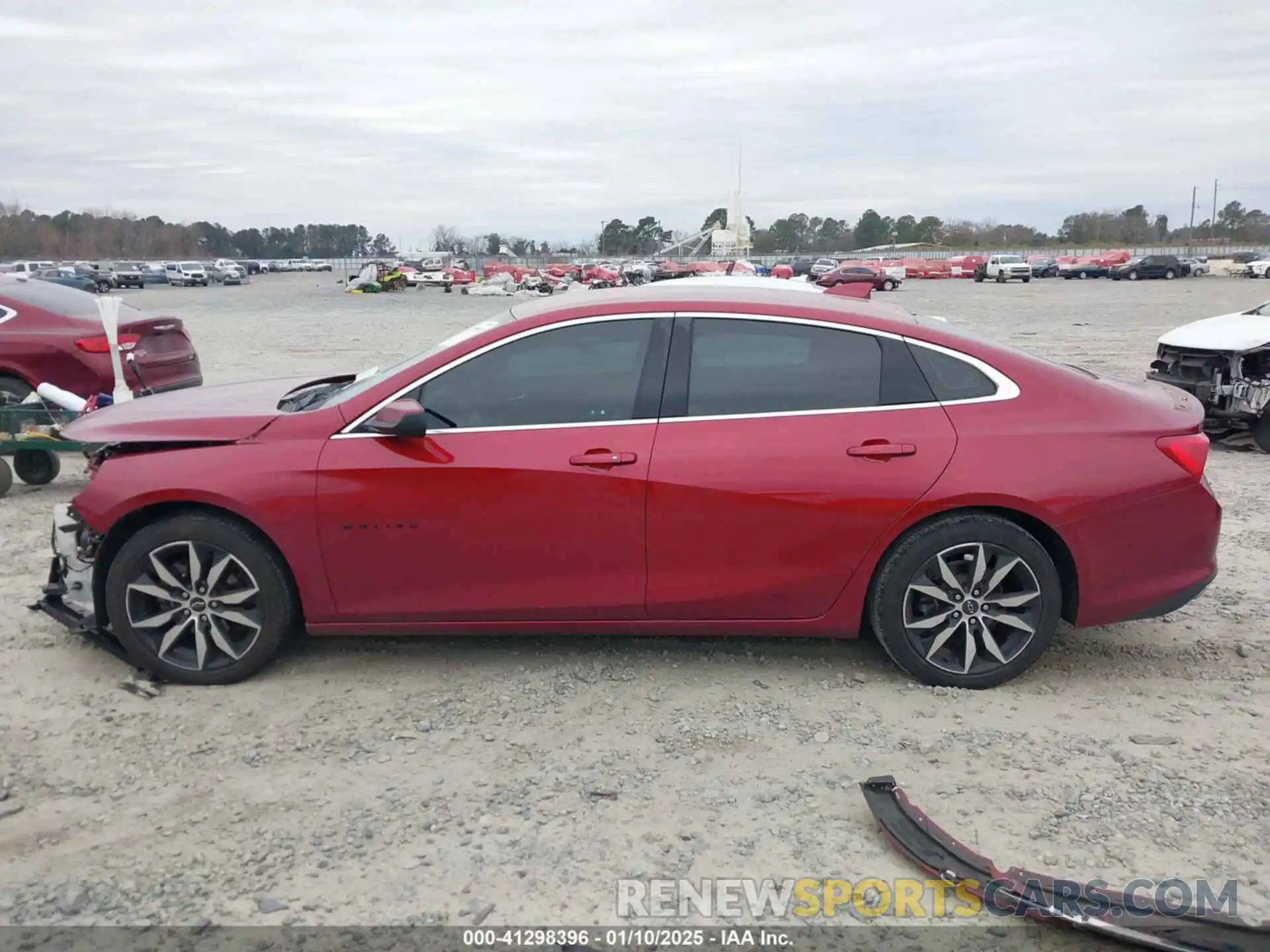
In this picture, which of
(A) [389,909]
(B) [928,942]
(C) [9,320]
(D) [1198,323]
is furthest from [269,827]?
(D) [1198,323]

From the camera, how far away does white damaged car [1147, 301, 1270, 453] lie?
9.17m

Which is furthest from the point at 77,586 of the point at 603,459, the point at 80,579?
the point at 603,459

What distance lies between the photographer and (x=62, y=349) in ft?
27.6

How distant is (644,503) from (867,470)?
3.02 ft

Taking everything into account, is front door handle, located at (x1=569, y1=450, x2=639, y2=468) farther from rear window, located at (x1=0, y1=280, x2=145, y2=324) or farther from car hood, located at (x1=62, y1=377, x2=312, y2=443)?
rear window, located at (x1=0, y1=280, x2=145, y2=324)

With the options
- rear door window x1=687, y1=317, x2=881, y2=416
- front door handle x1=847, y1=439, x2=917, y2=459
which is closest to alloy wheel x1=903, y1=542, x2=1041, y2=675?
front door handle x1=847, y1=439, x2=917, y2=459

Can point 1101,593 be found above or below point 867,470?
below

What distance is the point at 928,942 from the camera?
2846 mm

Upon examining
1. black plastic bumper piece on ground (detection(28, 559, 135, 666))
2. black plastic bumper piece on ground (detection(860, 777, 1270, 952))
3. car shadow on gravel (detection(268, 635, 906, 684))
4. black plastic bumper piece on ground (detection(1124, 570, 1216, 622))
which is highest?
black plastic bumper piece on ground (detection(1124, 570, 1216, 622))

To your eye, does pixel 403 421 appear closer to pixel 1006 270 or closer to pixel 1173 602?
pixel 1173 602

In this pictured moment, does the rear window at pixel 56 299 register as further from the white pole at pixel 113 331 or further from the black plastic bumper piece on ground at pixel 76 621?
the black plastic bumper piece on ground at pixel 76 621

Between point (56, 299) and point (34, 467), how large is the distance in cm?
162

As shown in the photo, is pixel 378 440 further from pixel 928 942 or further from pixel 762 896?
pixel 928 942

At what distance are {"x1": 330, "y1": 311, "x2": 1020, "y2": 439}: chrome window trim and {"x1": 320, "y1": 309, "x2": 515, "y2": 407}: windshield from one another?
0.43 ft
